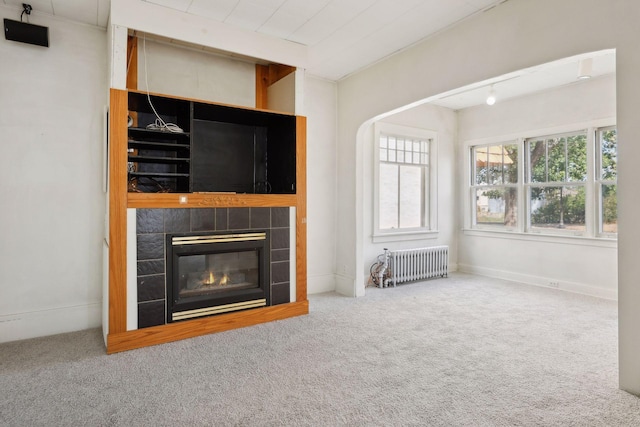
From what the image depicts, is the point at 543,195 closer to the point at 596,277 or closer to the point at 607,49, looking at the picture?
the point at 596,277

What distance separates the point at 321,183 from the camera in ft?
15.8

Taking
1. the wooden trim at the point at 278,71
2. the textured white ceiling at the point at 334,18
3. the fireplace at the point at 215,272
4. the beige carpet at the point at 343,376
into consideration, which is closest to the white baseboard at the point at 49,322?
the beige carpet at the point at 343,376

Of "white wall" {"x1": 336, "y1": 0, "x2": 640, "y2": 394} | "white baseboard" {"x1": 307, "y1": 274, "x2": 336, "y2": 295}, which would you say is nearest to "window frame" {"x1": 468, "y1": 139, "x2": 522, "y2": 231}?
"white wall" {"x1": 336, "y1": 0, "x2": 640, "y2": 394}

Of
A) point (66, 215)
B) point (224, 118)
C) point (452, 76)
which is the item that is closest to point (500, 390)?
point (452, 76)

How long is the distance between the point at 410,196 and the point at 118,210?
4.24 meters

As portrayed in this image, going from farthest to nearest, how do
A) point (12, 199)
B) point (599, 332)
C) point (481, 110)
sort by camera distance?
point (481, 110), point (599, 332), point (12, 199)

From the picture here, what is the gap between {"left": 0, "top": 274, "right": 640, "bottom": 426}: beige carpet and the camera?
2.03 m

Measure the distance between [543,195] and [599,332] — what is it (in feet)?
8.17

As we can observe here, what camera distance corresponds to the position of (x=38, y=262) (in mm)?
3229

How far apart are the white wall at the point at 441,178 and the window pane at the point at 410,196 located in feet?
1.00

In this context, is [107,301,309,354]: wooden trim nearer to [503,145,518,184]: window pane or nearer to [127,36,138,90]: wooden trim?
A: [127,36,138,90]: wooden trim

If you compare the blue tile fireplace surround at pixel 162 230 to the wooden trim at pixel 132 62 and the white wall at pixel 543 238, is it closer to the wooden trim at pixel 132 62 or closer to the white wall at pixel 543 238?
the wooden trim at pixel 132 62

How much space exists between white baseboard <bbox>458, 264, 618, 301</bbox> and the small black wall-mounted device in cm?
625

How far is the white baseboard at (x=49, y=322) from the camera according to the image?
3.11 m
